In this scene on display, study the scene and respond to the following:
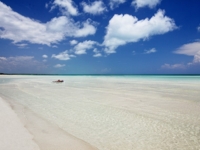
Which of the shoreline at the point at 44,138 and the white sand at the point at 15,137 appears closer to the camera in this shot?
the white sand at the point at 15,137

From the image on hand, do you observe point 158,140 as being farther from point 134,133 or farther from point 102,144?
point 102,144

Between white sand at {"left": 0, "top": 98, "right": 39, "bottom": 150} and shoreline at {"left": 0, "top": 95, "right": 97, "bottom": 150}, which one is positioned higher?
white sand at {"left": 0, "top": 98, "right": 39, "bottom": 150}

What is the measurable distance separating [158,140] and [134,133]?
89cm

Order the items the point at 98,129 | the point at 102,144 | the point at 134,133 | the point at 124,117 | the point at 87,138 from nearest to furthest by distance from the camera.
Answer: the point at 102,144, the point at 87,138, the point at 134,133, the point at 98,129, the point at 124,117

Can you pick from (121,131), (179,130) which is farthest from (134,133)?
(179,130)

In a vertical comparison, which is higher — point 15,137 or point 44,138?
point 15,137

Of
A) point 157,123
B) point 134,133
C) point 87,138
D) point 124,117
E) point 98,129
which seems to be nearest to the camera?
point 87,138

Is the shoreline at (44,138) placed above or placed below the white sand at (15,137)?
below

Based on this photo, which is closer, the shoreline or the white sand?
the white sand

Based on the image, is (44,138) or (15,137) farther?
(44,138)

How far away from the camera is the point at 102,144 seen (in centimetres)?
491

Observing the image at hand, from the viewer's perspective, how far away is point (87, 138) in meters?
5.36

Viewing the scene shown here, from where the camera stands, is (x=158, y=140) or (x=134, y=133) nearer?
(x=158, y=140)

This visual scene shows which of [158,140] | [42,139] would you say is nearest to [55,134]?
[42,139]
